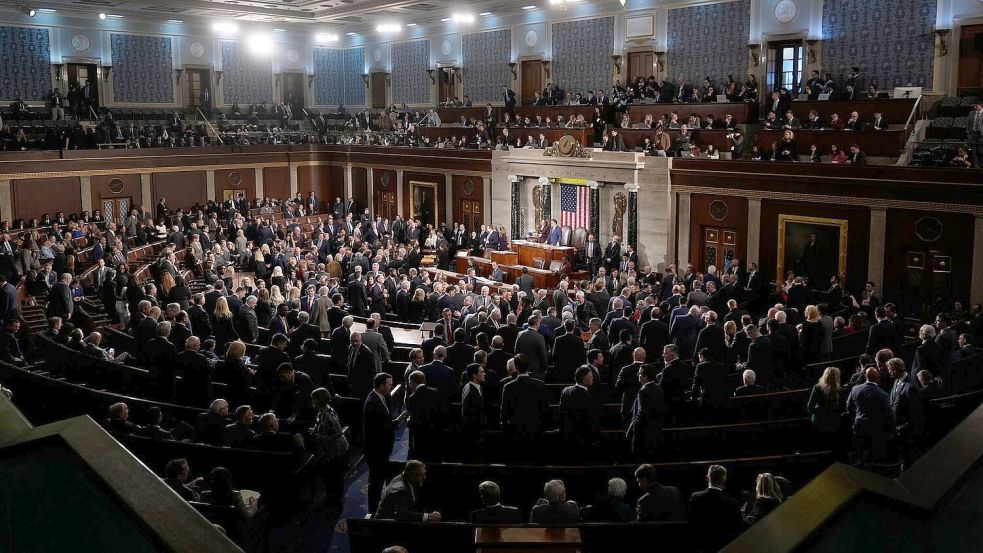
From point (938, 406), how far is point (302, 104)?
33.5 metres

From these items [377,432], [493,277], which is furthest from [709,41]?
[377,432]

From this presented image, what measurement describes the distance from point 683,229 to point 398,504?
16020 mm

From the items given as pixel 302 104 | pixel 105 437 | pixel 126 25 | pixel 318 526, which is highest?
pixel 126 25

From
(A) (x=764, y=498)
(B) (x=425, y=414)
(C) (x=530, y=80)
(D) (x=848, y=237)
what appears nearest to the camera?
(A) (x=764, y=498)

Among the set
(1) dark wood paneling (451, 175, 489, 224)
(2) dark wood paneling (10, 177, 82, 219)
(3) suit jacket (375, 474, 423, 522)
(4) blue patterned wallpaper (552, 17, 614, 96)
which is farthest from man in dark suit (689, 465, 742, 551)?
(2) dark wood paneling (10, 177, 82, 219)

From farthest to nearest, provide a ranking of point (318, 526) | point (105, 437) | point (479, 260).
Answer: point (479, 260)
point (318, 526)
point (105, 437)

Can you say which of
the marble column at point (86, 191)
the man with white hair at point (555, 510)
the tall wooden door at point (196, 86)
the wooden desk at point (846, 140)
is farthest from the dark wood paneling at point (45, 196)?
the man with white hair at point (555, 510)

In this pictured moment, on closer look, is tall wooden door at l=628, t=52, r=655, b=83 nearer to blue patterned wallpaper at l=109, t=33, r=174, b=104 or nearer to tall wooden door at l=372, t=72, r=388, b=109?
tall wooden door at l=372, t=72, r=388, b=109

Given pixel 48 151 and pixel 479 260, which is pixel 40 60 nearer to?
pixel 48 151

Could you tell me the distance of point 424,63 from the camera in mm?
34094

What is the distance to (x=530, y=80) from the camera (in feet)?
98.0

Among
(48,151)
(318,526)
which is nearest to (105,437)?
(318,526)

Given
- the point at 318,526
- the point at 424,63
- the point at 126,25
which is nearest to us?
the point at 318,526

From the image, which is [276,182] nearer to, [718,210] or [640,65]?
[640,65]
